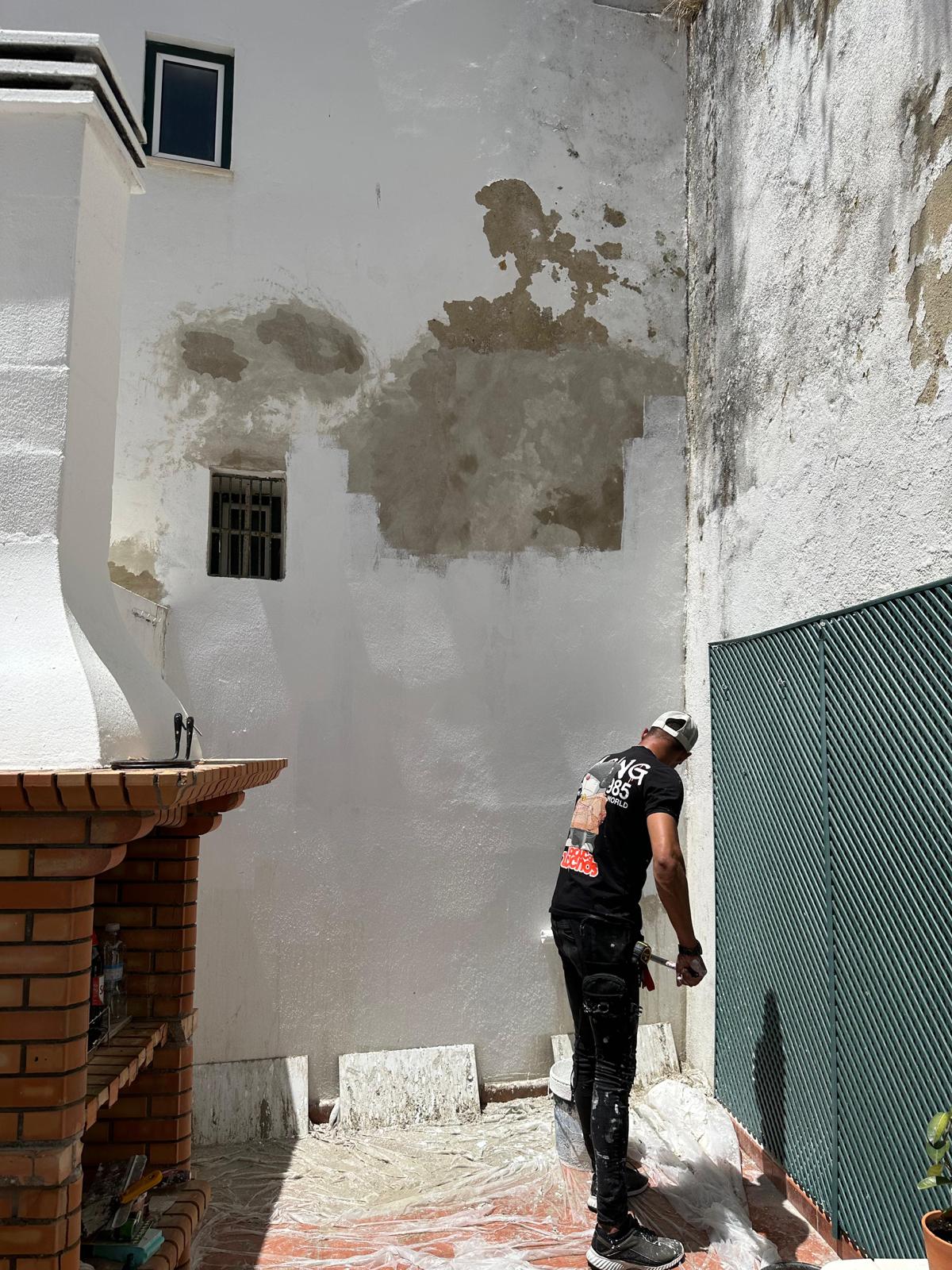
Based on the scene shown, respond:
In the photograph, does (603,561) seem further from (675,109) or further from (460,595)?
(675,109)

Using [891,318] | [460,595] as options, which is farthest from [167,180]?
[891,318]

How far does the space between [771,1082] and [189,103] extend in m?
5.65

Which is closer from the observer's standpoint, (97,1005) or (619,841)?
(97,1005)

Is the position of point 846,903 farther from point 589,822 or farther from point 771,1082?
point 771,1082

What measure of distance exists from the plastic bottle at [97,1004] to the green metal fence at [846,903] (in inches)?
99.9

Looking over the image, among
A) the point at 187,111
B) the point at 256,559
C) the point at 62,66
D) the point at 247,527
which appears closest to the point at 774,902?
the point at 256,559

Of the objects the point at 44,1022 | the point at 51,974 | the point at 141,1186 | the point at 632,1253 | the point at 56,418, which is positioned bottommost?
the point at 632,1253

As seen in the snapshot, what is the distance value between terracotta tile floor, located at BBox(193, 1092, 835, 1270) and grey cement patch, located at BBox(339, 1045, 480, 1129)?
0.23 meters

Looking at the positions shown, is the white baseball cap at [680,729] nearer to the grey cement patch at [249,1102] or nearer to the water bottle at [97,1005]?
the water bottle at [97,1005]

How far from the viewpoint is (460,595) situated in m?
5.65

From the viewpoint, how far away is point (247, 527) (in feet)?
17.9

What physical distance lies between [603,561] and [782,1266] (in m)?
3.55

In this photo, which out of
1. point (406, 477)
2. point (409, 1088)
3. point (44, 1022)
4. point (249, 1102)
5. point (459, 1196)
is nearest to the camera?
point (44, 1022)

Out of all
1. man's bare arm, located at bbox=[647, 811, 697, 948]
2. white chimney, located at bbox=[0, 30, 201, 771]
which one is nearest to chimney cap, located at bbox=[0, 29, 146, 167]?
white chimney, located at bbox=[0, 30, 201, 771]
